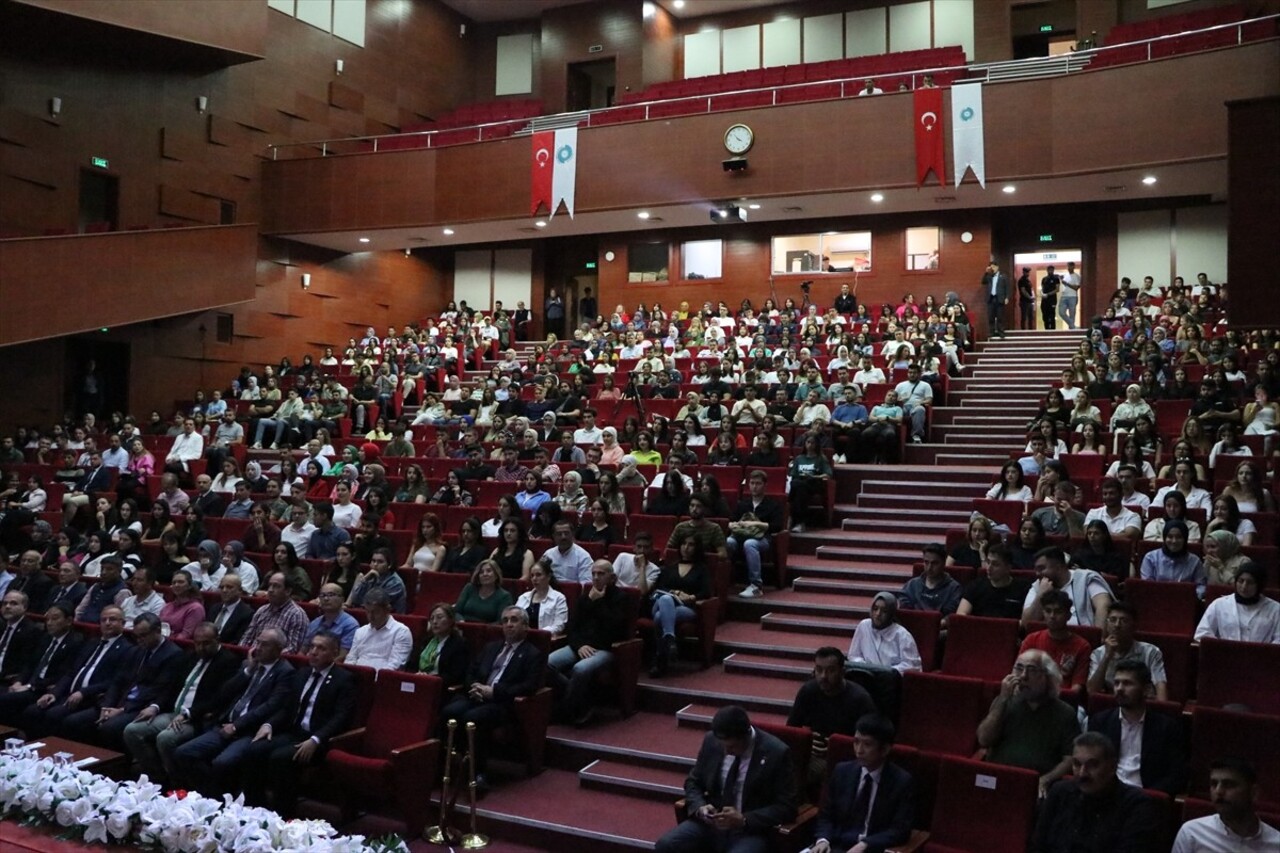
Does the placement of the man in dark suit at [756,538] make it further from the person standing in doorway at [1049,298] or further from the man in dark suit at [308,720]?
the person standing in doorway at [1049,298]

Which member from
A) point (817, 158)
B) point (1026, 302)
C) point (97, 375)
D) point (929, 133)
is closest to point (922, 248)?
point (1026, 302)

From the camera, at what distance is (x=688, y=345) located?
43.4 feet

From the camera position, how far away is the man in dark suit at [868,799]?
12.0 ft

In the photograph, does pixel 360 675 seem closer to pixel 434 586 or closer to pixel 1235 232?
pixel 434 586

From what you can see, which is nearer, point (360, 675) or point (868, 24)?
point (360, 675)

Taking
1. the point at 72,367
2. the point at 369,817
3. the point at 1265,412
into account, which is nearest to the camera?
the point at 369,817

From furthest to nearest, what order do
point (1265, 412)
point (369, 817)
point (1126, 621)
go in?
point (1265, 412) → point (369, 817) → point (1126, 621)

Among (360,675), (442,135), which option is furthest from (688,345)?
(360,675)

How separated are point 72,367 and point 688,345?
25.4ft

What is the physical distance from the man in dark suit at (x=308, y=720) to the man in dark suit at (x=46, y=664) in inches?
73.6

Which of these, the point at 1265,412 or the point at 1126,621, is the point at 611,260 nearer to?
the point at 1265,412

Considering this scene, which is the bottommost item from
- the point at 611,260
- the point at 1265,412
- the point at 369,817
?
the point at 369,817

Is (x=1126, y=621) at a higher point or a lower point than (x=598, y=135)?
lower

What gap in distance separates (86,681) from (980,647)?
4703 mm
